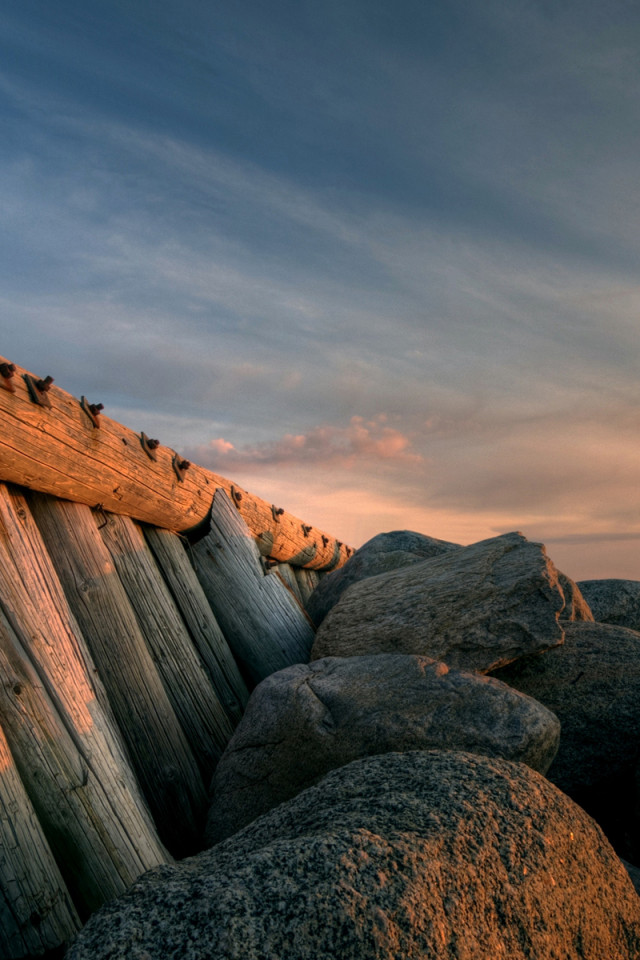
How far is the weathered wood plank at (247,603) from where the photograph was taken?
5.61m

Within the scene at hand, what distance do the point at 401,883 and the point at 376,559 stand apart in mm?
5083

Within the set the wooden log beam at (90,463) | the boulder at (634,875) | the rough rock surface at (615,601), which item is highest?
the wooden log beam at (90,463)

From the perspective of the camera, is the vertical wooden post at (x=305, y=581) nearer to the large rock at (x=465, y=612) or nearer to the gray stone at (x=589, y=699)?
the large rock at (x=465, y=612)

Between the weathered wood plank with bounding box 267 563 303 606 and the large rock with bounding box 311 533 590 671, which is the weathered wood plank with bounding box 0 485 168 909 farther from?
the weathered wood plank with bounding box 267 563 303 606

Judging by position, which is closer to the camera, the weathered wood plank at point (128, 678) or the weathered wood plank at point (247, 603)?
the weathered wood plank at point (128, 678)

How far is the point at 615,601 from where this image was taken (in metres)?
7.43

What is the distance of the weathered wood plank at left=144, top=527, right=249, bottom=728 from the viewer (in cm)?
514

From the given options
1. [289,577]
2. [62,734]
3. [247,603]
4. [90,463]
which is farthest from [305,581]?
[62,734]

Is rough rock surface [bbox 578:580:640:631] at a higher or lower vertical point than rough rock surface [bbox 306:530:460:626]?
lower

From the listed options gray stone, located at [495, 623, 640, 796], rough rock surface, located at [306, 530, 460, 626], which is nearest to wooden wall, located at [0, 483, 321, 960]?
rough rock surface, located at [306, 530, 460, 626]

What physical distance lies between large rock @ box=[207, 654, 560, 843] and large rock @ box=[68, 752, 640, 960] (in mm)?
849

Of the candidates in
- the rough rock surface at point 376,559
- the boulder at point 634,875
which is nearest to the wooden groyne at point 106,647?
the rough rock surface at point 376,559

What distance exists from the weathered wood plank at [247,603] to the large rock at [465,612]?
0.65 m

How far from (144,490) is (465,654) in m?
2.55
